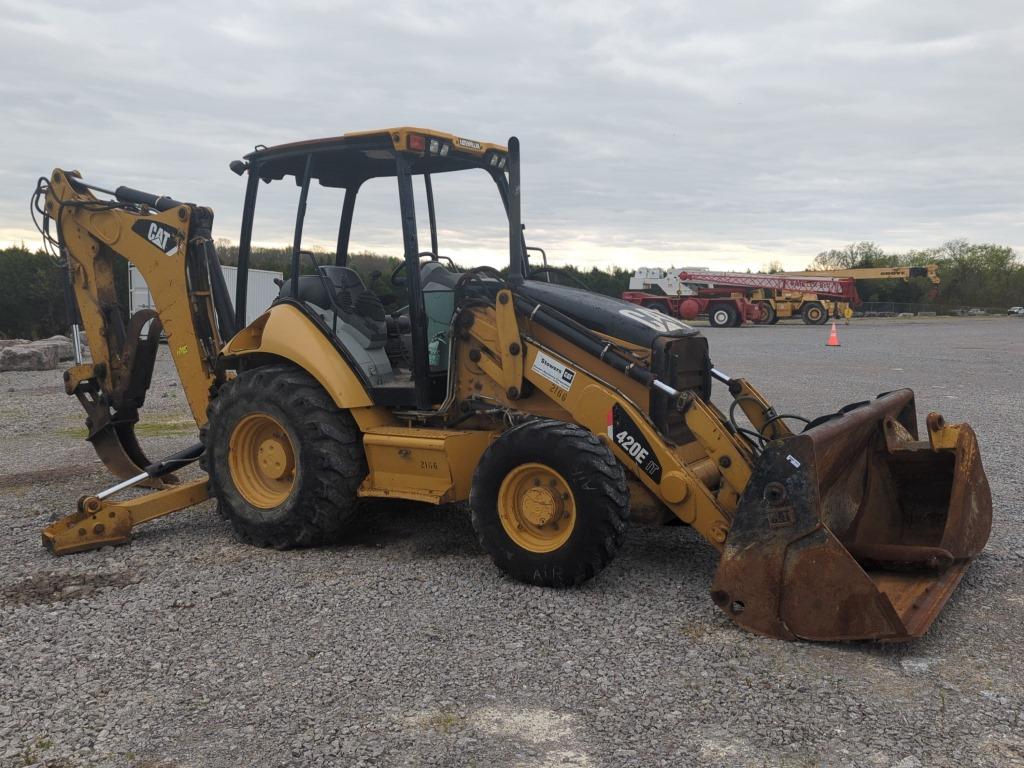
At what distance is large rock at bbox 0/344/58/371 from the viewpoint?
18.2m

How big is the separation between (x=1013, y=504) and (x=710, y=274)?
106 ft

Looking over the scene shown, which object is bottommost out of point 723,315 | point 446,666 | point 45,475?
point 446,666

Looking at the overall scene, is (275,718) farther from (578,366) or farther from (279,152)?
(279,152)

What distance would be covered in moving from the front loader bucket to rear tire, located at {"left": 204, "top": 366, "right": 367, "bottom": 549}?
2.47 m

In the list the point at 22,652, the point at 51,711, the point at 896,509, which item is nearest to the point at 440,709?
the point at 51,711

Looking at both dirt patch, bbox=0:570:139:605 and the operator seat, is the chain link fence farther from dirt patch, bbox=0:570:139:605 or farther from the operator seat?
dirt patch, bbox=0:570:139:605

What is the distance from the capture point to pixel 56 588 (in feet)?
16.3

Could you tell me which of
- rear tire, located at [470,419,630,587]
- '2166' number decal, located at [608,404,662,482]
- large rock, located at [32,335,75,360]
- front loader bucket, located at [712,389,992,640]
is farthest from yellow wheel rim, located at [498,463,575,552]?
large rock, located at [32,335,75,360]

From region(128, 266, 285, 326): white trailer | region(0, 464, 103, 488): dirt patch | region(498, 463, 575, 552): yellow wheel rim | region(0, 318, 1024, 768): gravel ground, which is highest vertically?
region(128, 266, 285, 326): white trailer

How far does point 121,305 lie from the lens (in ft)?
24.9

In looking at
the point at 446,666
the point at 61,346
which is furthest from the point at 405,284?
the point at 61,346

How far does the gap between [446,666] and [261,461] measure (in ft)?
8.33

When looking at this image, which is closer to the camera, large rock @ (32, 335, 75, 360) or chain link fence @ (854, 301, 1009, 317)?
large rock @ (32, 335, 75, 360)

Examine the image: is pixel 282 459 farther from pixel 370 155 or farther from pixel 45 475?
pixel 45 475
